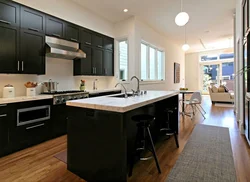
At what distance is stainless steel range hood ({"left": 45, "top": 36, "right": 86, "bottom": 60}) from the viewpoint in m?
3.52

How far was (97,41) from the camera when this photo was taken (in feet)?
16.3

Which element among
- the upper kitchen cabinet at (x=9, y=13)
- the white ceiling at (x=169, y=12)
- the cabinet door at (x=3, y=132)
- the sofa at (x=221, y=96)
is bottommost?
the cabinet door at (x=3, y=132)

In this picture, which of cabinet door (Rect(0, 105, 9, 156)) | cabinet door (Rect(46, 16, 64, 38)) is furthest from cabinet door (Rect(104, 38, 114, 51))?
cabinet door (Rect(0, 105, 9, 156))

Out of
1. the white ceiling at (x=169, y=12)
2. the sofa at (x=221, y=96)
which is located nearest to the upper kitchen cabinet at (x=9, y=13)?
the white ceiling at (x=169, y=12)

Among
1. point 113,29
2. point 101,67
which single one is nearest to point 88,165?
point 101,67

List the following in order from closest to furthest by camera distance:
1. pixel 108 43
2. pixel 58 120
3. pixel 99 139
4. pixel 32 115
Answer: pixel 99 139 → pixel 32 115 → pixel 58 120 → pixel 108 43

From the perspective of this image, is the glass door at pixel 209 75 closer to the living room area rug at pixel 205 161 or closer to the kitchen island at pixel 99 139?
the living room area rug at pixel 205 161

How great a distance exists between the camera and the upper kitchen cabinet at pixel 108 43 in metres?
5.29

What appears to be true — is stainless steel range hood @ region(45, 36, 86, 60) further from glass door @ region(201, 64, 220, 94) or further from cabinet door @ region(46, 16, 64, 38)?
glass door @ region(201, 64, 220, 94)

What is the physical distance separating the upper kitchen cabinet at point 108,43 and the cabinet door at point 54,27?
1639 millimetres

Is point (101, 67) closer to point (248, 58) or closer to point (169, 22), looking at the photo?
point (169, 22)

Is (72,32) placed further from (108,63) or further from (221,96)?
(221,96)

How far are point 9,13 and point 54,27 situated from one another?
93 centimetres

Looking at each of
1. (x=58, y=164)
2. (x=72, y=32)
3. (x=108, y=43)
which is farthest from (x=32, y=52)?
(x=108, y=43)
